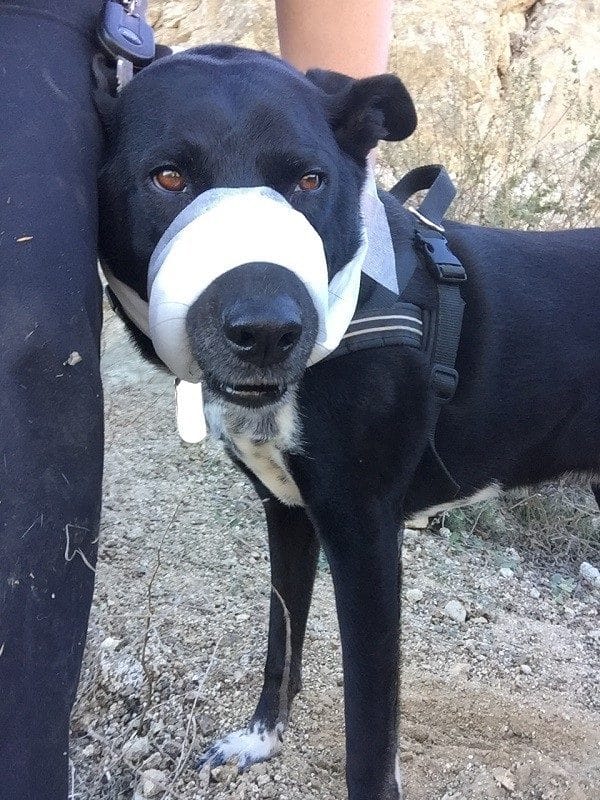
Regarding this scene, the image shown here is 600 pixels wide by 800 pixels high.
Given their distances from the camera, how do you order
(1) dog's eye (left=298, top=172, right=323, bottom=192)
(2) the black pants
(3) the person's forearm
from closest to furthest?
1. (2) the black pants
2. (1) dog's eye (left=298, top=172, right=323, bottom=192)
3. (3) the person's forearm

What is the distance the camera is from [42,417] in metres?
0.95

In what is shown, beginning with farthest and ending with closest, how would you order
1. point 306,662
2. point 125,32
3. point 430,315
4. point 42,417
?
point 306,662, point 430,315, point 125,32, point 42,417

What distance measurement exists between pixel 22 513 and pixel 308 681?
59.2 inches

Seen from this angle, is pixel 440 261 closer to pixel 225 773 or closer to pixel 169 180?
pixel 169 180

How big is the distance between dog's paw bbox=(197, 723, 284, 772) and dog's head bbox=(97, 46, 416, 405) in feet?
3.47

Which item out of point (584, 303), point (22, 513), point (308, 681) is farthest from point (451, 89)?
point (22, 513)

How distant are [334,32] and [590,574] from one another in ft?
6.71

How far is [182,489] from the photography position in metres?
3.02

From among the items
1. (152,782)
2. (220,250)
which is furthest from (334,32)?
(152,782)

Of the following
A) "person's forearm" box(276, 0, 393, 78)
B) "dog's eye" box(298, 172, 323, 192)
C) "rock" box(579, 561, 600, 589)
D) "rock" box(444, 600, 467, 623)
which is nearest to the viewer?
"dog's eye" box(298, 172, 323, 192)

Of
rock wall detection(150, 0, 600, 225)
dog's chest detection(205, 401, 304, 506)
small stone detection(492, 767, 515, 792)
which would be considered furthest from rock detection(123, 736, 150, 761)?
rock wall detection(150, 0, 600, 225)

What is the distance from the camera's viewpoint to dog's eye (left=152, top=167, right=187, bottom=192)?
1.28 meters

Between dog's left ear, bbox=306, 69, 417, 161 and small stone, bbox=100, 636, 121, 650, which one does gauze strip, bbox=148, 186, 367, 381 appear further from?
small stone, bbox=100, 636, 121, 650

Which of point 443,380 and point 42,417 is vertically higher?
point 42,417
